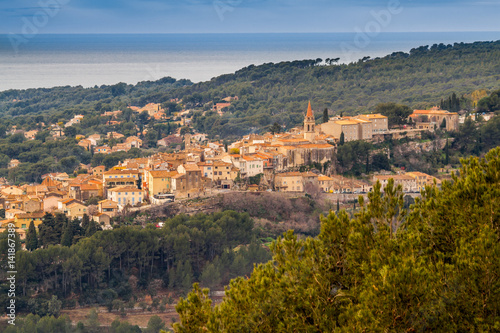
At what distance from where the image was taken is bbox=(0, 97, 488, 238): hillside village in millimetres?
27609

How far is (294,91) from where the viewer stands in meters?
71.2

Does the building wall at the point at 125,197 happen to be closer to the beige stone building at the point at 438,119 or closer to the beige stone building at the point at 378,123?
the beige stone building at the point at 378,123

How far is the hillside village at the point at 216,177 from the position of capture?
90.6 feet

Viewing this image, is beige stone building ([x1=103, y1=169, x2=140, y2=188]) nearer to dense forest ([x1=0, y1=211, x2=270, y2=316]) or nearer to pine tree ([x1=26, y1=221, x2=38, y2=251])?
dense forest ([x1=0, y1=211, x2=270, y2=316])

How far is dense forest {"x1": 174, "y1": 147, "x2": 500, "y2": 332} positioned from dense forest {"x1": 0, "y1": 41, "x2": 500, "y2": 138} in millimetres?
45567

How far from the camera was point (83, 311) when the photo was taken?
21.8 metres

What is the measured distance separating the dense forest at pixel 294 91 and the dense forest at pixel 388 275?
149ft

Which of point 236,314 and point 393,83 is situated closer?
point 236,314

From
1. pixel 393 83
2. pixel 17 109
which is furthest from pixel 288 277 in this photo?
pixel 17 109

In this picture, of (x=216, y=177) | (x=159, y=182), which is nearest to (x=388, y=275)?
(x=159, y=182)

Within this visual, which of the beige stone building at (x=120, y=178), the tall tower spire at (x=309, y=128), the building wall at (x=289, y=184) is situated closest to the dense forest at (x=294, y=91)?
the tall tower spire at (x=309, y=128)

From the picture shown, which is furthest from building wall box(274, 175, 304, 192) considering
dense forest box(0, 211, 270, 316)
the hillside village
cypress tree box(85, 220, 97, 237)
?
cypress tree box(85, 220, 97, 237)

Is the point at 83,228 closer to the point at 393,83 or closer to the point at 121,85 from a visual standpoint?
the point at 393,83

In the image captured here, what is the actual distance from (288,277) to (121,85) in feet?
260
